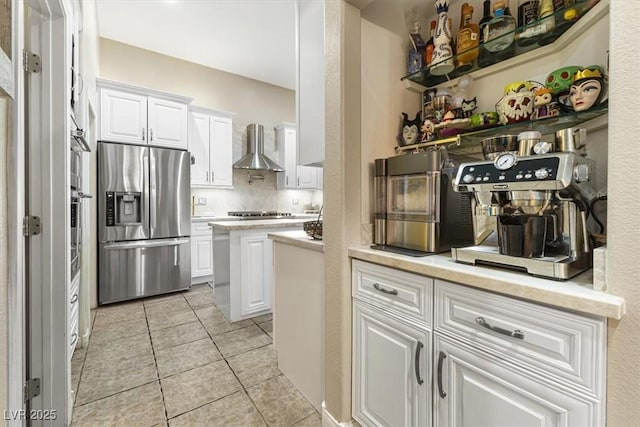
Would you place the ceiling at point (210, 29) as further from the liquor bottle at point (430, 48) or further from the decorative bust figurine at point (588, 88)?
the decorative bust figurine at point (588, 88)

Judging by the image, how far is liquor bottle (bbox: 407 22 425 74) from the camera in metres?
1.48

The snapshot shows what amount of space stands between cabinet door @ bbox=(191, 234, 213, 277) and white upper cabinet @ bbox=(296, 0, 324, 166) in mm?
2758

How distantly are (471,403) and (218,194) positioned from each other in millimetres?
4464

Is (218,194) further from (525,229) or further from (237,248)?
(525,229)

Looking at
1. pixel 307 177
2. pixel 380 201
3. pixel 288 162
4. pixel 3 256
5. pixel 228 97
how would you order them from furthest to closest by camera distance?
pixel 307 177, pixel 288 162, pixel 228 97, pixel 380 201, pixel 3 256

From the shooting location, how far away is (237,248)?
106 inches

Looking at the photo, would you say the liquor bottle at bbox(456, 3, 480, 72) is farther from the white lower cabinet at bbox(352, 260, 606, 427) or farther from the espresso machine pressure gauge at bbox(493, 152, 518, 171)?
the white lower cabinet at bbox(352, 260, 606, 427)

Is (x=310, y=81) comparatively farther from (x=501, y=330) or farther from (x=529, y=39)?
(x=501, y=330)

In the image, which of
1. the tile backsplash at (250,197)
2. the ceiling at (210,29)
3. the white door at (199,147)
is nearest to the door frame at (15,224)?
the ceiling at (210,29)

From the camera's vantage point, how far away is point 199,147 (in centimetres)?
426

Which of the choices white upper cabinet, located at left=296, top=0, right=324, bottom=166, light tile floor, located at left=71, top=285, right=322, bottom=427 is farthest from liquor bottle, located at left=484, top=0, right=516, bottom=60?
light tile floor, located at left=71, top=285, right=322, bottom=427

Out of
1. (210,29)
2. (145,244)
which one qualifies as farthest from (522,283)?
(210,29)

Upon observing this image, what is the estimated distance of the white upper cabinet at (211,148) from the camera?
421 centimetres

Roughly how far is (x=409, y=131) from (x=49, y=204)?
177 centimetres
